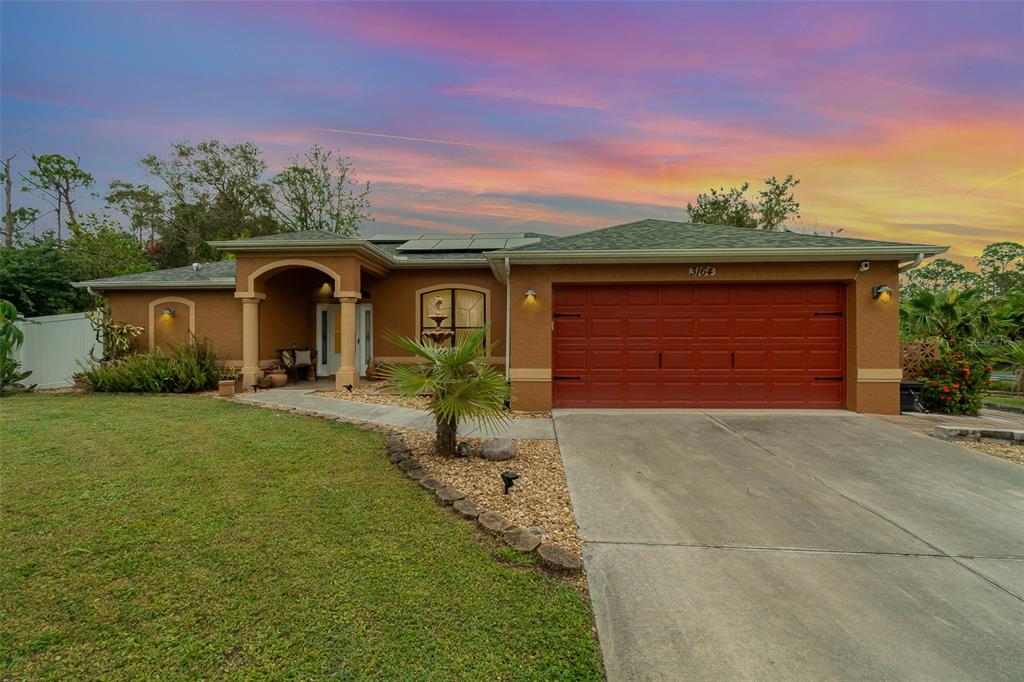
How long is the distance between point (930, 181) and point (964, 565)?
38.6ft

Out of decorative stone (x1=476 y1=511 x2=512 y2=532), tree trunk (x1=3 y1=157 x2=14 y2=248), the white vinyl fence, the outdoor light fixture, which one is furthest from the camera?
tree trunk (x1=3 y1=157 x2=14 y2=248)

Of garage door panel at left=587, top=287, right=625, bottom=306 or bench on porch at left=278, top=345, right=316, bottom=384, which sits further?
bench on porch at left=278, top=345, right=316, bottom=384

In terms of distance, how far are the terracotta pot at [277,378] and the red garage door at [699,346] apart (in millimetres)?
7390

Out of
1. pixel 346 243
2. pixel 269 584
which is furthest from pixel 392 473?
pixel 346 243

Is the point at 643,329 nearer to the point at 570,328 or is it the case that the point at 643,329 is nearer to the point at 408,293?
the point at 570,328

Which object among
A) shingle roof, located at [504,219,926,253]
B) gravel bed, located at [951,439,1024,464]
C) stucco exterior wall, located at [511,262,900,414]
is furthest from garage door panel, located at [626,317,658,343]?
gravel bed, located at [951,439,1024,464]

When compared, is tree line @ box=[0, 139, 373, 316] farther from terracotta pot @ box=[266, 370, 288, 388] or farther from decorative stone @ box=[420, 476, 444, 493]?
decorative stone @ box=[420, 476, 444, 493]

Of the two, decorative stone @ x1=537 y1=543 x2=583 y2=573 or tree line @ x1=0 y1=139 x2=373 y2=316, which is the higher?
tree line @ x1=0 y1=139 x2=373 y2=316

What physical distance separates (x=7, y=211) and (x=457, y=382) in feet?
100

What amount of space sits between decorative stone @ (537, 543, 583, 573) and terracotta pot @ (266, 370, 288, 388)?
32.4 ft

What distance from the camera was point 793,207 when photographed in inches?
1110

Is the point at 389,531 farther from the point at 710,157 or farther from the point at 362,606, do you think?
the point at 710,157

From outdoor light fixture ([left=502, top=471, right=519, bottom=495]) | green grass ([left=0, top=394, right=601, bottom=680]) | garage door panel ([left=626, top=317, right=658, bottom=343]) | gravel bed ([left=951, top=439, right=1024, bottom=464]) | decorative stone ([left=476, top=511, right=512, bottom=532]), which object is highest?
garage door panel ([left=626, top=317, right=658, bottom=343])

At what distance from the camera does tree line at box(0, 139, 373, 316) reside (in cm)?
2122
